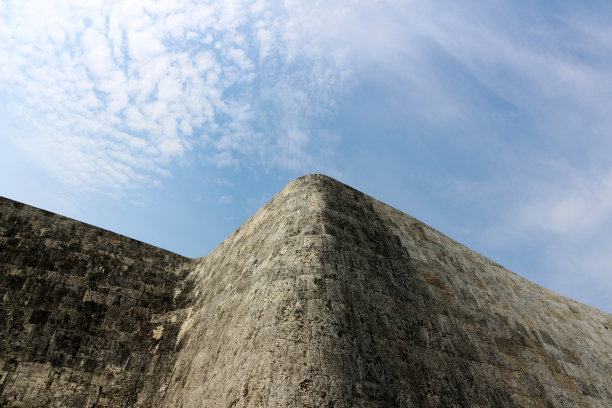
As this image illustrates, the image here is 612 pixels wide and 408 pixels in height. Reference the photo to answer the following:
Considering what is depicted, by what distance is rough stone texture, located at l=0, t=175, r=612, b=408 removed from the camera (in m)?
4.49

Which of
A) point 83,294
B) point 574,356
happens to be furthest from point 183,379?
point 574,356

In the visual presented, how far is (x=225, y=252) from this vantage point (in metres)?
8.37

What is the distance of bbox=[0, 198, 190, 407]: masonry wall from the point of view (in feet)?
18.9

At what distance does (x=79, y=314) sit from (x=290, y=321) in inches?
171

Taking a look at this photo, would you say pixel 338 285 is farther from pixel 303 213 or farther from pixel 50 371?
pixel 50 371

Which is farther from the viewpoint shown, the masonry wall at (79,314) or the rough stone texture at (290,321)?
the masonry wall at (79,314)

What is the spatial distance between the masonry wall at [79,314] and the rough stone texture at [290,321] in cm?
2

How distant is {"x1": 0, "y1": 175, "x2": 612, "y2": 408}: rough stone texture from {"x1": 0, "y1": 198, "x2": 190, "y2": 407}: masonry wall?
2cm

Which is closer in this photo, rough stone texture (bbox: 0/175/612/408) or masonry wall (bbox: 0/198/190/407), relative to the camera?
rough stone texture (bbox: 0/175/612/408)

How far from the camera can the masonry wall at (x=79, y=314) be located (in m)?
5.76

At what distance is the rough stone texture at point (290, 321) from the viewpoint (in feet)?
14.7

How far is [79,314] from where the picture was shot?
6.58 m

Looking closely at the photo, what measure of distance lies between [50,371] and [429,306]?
6.11 metres

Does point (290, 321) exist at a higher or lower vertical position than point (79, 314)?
higher
